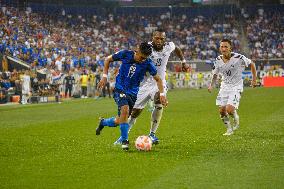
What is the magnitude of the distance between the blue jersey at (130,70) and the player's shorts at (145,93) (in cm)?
119

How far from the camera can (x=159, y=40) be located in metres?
13.2

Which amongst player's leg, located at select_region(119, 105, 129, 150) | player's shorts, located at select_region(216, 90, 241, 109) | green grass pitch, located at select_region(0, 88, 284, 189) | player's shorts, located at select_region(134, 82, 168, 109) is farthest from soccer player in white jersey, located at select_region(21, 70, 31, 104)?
player's leg, located at select_region(119, 105, 129, 150)

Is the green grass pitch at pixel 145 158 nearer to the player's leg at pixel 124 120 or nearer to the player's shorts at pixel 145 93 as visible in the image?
the player's leg at pixel 124 120

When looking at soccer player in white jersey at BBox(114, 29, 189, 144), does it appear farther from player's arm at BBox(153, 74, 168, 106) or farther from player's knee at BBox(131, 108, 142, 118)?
player's arm at BBox(153, 74, 168, 106)

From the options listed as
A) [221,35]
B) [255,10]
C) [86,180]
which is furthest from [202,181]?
[255,10]

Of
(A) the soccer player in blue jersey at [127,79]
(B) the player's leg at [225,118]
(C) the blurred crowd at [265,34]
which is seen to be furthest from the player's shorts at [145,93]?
(C) the blurred crowd at [265,34]

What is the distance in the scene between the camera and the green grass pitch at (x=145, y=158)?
8445mm

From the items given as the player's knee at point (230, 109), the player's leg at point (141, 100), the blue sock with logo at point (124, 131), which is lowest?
the player's knee at point (230, 109)

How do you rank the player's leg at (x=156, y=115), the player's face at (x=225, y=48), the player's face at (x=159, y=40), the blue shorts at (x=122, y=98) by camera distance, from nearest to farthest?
1. the blue shorts at (x=122, y=98)
2. the player's face at (x=159, y=40)
3. the player's leg at (x=156, y=115)
4. the player's face at (x=225, y=48)

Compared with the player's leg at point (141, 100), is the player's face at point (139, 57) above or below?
above

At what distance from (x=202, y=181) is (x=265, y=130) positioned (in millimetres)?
8107

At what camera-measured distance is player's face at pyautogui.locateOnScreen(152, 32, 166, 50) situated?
13043 millimetres

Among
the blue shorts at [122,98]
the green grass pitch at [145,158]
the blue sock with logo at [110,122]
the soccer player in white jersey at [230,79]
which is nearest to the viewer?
the green grass pitch at [145,158]

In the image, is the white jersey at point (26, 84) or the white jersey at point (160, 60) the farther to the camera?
the white jersey at point (26, 84)
